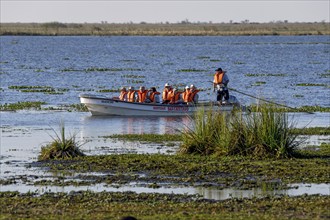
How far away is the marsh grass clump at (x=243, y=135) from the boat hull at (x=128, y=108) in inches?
498

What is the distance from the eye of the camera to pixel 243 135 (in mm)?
22750

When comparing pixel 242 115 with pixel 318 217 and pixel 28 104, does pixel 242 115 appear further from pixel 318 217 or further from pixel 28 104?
pixel 28 104

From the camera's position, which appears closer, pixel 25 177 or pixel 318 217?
pixel 318 217

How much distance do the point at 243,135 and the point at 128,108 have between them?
46.4ft

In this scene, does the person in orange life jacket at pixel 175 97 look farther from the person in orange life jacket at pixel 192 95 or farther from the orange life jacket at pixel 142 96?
the orange life jacket at pixel 142 96

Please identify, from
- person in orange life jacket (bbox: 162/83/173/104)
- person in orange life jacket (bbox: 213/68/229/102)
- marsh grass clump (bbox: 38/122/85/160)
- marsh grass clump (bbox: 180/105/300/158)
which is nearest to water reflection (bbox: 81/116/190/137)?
person in orange life jacket (bbox: 162/83/173/104)

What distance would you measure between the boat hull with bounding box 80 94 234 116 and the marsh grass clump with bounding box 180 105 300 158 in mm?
12661

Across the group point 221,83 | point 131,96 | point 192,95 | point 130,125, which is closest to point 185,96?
point 192,95

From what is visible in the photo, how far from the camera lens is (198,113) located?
23.1 m

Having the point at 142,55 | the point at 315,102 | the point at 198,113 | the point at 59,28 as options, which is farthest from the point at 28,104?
the point at 59,28

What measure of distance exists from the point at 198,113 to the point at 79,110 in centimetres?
1631

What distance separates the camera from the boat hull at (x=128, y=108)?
3619 cm

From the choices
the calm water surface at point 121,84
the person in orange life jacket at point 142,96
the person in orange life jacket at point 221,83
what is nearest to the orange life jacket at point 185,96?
the person in orange life jacket at point 221,83

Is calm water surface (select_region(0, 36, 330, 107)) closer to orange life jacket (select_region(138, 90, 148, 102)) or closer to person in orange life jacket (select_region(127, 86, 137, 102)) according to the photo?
orange life jacket (select_region(138, 90, 148, 102))
